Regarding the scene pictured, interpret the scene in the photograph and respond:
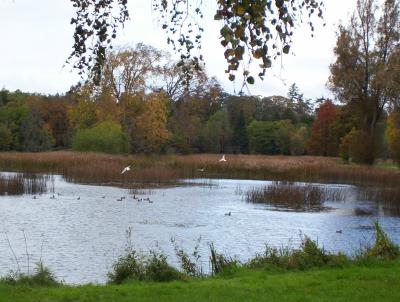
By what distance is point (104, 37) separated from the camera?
19.2 ft

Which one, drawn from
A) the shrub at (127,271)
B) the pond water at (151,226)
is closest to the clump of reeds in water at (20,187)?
the pond water at (151,226)

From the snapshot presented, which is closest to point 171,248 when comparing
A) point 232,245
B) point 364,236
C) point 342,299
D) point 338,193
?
point 232,245

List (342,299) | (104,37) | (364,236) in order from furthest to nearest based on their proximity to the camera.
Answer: (364,236)
(342,299)
(104,37)

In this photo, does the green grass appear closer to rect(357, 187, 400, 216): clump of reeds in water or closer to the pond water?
the pond water

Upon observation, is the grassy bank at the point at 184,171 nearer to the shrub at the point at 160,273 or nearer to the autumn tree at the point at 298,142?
the shrub at the point at 160,273

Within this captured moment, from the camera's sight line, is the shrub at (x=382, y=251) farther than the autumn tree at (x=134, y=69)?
No

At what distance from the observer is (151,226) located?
17.3m

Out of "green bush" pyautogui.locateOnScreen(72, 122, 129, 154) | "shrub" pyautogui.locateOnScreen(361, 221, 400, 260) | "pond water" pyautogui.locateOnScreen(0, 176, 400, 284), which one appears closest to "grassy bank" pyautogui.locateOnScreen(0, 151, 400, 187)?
"pond water" pyautogui.locateOnScreen(0, 176, 400, 284)

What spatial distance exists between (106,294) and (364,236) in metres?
10.7

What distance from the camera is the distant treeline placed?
5038cm

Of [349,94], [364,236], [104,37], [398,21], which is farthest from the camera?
[349,94]

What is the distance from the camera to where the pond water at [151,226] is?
41.3ft

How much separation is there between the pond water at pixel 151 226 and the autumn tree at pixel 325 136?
3622 cm

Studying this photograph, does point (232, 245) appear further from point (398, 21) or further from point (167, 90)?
point (167, 90)
